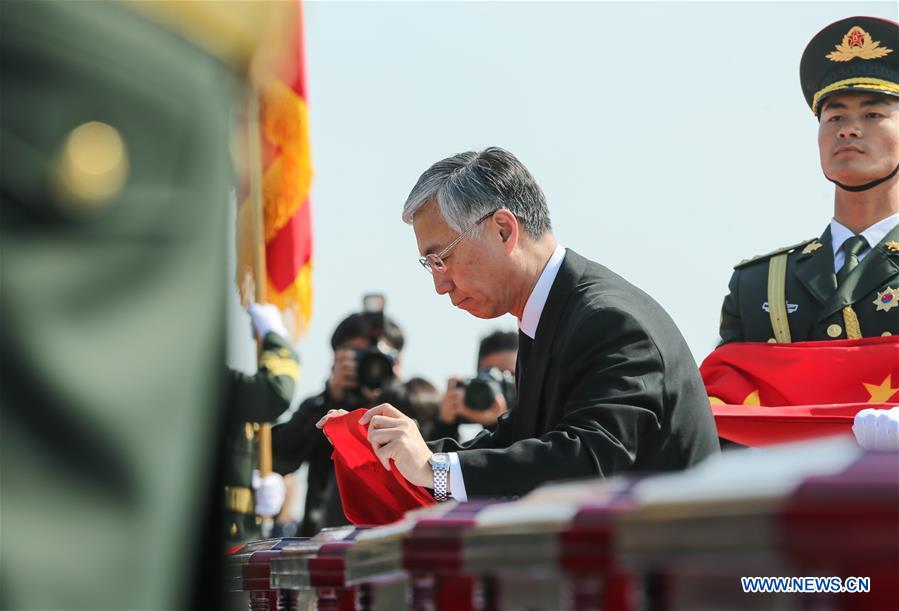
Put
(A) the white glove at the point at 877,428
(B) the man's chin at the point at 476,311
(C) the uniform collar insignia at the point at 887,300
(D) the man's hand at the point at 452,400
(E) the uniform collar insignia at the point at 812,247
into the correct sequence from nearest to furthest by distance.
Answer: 1. (A) the white glove at the point at 877,428
2. (B) the man's chin at the point at 476,311
3. (C) the uniform collar insignia at the point at 887,300
4. (E) the uniform collar insignia at the point at 812,247
5. (D) the man's hand at the point at 452,400

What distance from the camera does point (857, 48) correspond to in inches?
183

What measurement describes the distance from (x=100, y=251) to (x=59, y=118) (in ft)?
0.32

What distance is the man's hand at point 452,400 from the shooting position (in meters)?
6.18

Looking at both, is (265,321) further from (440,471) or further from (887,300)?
(440,471)

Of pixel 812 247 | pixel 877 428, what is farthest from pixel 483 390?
pixel 877 428

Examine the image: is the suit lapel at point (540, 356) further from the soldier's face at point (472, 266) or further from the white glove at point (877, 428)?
the white glove at point (877, 428)

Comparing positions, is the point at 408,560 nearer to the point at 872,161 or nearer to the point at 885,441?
the point at 885,441

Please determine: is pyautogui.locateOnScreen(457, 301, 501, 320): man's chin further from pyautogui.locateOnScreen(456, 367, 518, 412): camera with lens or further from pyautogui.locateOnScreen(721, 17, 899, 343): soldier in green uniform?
pyautogui.locateOnScreen(456, 367, 518, 412): camera with lens

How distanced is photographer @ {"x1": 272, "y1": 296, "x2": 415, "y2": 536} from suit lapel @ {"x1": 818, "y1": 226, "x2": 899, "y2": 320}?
100 inches

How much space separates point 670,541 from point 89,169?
674 millimetres

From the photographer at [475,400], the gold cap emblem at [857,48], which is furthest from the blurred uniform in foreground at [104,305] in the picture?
the photographer at [475,400]

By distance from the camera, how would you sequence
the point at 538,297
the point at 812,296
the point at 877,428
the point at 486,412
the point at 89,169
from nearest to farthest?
the point at 89,169, the point at 877,428, the point at 538,297, the point at 812,296, the point at 486,412

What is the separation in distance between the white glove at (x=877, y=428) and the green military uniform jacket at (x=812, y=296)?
944 mm

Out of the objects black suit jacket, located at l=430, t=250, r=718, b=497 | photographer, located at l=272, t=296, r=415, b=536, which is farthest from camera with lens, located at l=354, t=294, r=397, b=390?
black suit jacket, located at l=430, t=250, r=718, b=497
